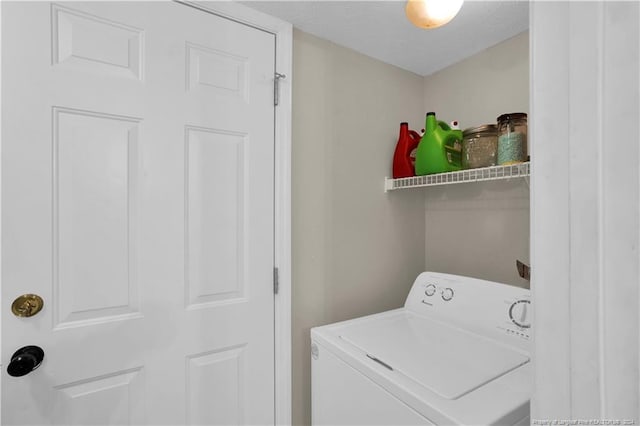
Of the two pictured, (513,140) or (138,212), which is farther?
(513,140)

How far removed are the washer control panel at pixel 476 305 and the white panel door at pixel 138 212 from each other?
2.51ft

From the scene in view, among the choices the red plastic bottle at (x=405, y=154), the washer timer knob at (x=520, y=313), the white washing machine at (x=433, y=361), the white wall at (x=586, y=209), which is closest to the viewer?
the white wall at (x=586, y=209)

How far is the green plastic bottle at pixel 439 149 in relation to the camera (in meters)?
1.48

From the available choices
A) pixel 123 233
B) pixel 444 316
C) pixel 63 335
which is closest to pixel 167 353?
pixel 63 335

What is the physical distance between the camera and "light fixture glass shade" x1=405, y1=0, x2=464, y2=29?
3.41 ft

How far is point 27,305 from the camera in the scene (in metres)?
0.94

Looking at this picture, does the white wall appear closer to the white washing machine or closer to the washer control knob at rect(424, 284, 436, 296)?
the white washing machine

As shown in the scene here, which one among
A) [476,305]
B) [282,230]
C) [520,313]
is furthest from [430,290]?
[282,230]

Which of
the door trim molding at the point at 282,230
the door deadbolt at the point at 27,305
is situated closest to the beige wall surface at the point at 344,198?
the door trim molding at the point at 282,230

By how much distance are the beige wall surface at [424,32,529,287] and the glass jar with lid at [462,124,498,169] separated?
24 centimetres

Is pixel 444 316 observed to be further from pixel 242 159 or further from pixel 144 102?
pixel 144 102

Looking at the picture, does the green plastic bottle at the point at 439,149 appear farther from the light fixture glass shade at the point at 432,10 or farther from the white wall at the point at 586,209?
the white wall at the point at 586,209

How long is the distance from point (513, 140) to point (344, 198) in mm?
764

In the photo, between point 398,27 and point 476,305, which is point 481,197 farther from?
point 398,27
